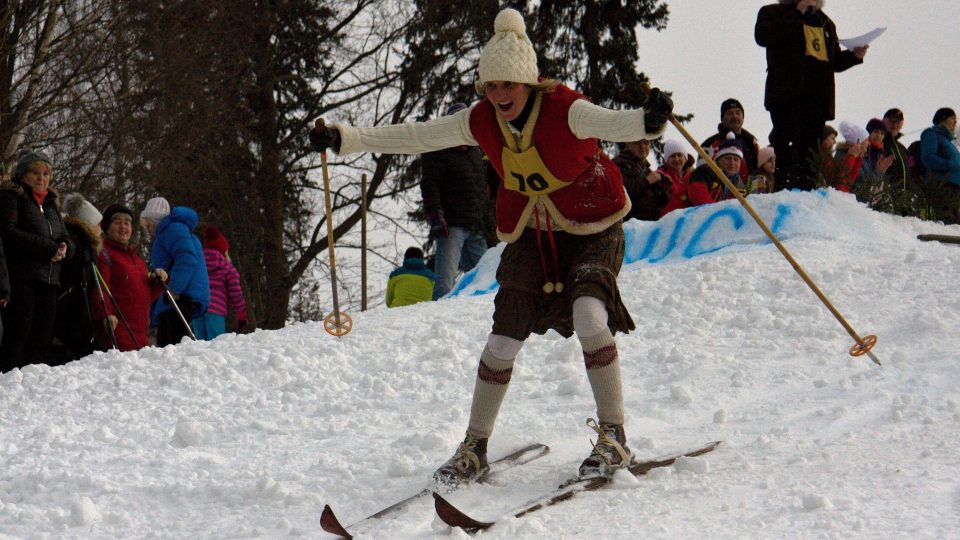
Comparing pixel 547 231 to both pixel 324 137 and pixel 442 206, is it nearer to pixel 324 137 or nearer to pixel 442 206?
pixel 324 137

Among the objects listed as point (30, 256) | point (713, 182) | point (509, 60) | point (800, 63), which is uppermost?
point (800, 63)

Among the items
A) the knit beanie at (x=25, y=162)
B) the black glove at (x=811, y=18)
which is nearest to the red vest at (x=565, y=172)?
the knit beanie at (x=25, y=162)

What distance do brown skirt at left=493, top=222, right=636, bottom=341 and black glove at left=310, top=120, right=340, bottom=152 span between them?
885 millimetres

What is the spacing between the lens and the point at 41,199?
7434 millimetres

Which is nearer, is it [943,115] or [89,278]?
[89,278]

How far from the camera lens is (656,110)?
14.0 feet

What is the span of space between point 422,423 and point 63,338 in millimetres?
3279

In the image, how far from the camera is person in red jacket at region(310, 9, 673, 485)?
4.54m

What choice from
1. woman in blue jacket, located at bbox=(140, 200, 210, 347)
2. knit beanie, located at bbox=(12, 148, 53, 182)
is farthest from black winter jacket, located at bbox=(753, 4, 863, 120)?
knit beanie, located at bbox=(12, 148, 53, 182)

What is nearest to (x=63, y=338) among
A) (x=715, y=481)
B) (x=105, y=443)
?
(x=105, y=443)

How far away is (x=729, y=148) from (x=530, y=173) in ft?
18.0

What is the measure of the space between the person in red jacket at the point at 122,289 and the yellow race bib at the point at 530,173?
13.6ft

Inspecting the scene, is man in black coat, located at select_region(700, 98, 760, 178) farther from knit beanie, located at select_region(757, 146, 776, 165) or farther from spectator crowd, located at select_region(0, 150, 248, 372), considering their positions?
spectator crowd, located at select_region(0, 150, 248, 372)

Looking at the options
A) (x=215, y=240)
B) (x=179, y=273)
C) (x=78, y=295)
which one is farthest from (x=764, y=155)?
(x=78, y=295)
